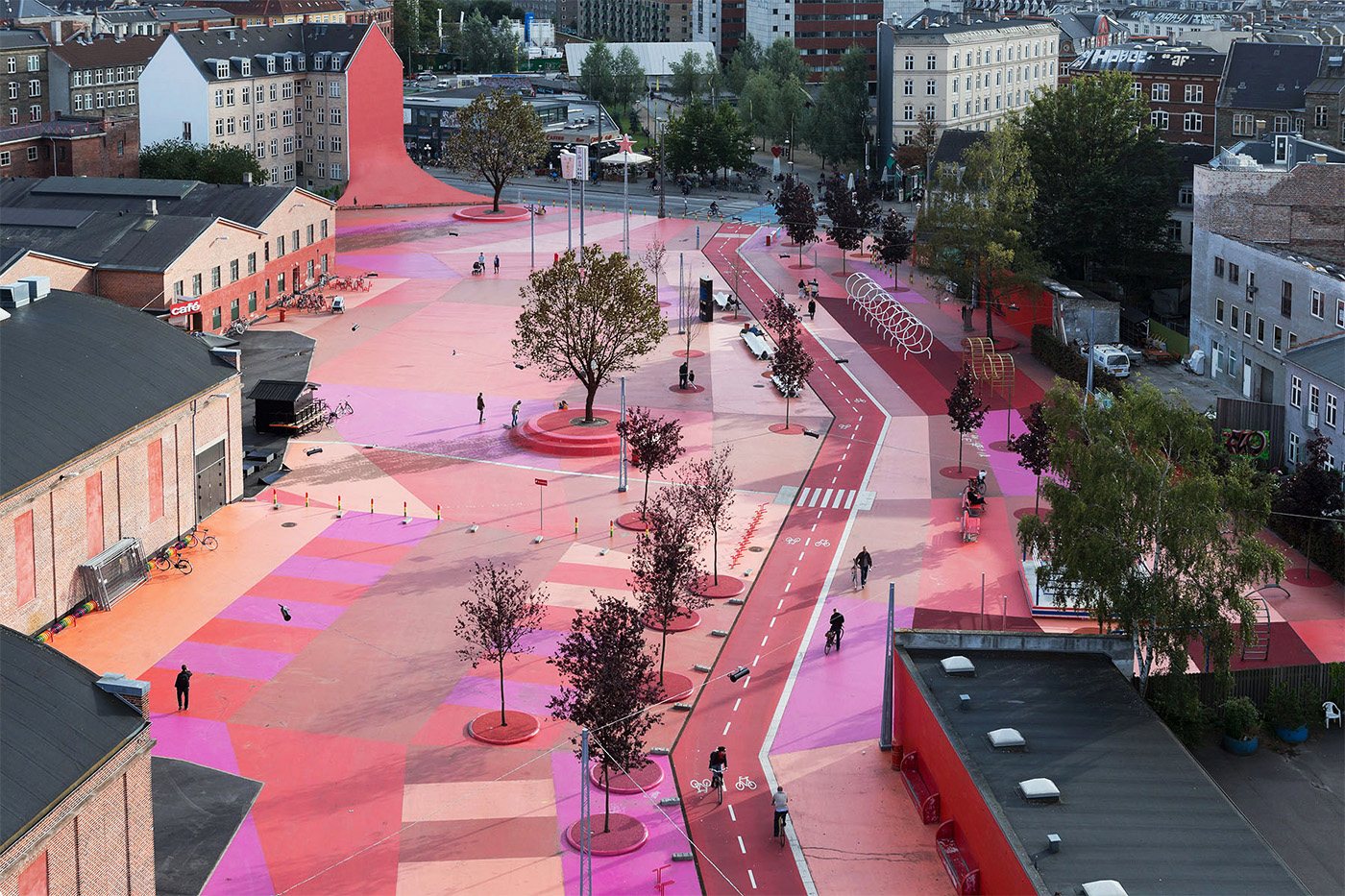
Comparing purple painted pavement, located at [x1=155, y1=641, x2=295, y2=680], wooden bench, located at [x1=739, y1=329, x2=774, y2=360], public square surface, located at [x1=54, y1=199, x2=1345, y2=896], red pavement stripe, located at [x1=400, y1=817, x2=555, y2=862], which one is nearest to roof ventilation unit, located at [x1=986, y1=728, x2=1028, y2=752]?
public square surface, located at [x1=54, y1=199, x2=1345, y2=896]

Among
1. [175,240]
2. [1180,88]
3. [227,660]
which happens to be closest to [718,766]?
[227,660]

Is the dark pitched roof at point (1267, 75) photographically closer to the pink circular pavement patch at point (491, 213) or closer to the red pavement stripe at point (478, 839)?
the pink circular pavement patch at point (491, 213)

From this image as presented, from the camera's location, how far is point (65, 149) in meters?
116

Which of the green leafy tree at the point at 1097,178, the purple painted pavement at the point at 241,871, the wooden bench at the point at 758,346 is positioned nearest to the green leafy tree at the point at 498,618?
the purple painted pavement at the point at 241,871

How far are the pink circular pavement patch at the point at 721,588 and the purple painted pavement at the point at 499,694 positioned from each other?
8591mm

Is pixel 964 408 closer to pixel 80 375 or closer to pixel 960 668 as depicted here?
pixel 960 668

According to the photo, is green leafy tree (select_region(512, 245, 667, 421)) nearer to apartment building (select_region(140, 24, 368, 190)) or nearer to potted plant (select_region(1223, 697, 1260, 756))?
potted plant (select_region(1223, 697, 1260, 756))

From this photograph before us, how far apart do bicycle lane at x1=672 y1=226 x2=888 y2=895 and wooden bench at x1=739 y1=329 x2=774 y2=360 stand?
11268 mm

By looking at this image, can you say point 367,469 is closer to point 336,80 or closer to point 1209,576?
point 1209,576

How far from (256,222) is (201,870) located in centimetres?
6287

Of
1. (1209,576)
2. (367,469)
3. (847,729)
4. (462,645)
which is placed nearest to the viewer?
(1209,576)

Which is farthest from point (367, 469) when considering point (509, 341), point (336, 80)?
point (336, 80)

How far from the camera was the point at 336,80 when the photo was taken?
13100 cm

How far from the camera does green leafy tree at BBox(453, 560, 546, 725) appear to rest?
4091 cm
